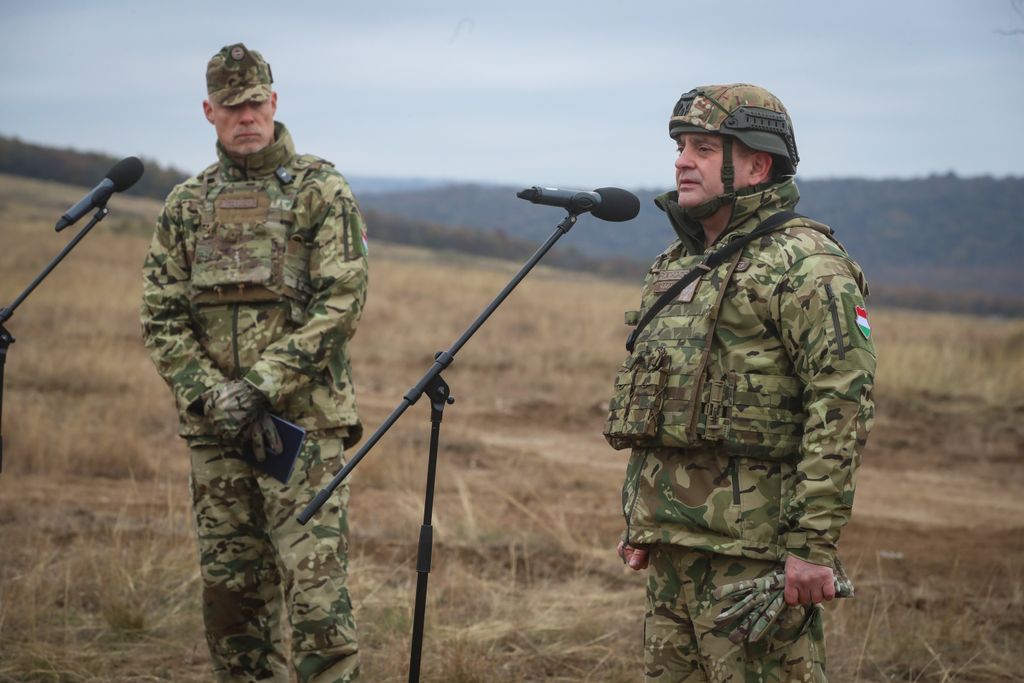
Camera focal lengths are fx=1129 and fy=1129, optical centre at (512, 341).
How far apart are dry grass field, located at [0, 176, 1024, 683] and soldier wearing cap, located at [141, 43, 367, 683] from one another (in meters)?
0.98

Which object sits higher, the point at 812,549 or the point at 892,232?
the point at 892,232

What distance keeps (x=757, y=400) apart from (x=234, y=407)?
1.92 m

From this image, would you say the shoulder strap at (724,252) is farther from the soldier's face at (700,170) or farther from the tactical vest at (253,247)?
the tactical vest at (253,247)

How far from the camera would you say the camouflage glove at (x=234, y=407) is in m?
4.05

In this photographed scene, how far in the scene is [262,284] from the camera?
167 inches

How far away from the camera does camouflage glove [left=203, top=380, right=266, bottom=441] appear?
A: 405 cm

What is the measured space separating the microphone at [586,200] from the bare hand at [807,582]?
111 cm

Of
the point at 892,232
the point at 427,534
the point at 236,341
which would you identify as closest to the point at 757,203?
the point at 427,534

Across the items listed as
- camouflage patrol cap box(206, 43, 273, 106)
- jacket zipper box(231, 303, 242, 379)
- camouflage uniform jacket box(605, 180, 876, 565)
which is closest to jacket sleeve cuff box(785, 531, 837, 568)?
camouflage uniform jacket box(605, 180, 876, 565)

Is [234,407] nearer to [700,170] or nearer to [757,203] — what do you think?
[700,170]

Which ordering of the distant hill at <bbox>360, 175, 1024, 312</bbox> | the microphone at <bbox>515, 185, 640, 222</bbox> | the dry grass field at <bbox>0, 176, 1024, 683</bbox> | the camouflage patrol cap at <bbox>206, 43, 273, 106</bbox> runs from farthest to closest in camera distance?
1. the distant hill at <bbox>360, 175, 1024, 312</bbox>
2. the dry grass field at <bbox>0, 176, 1024, 683</bbox>
3. the camouflage patrol cap at <bbox>206, 43, 273, 106</bbox>
4. the microphone at <bbox>515, 185, 640, 222</bbox>

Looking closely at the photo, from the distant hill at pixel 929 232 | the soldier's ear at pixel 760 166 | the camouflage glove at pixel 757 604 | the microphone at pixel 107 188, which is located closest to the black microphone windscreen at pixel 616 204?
the soldier's ear at pixel 760 166

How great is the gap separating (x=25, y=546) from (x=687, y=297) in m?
5.25

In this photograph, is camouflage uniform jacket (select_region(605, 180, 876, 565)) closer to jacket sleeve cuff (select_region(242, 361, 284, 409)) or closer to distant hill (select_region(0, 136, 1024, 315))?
jacket sleeve cuff (select_region(242, 361, 284, 409))
